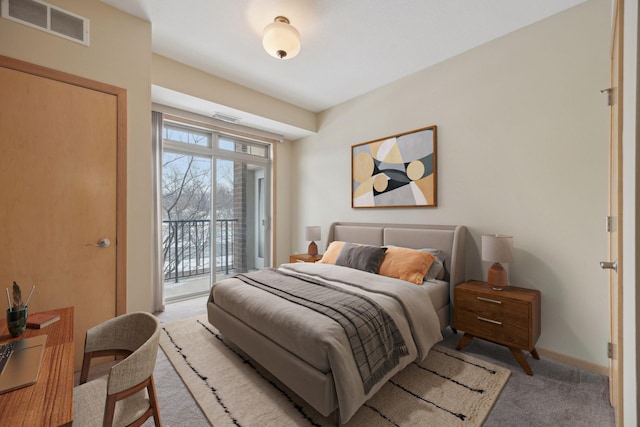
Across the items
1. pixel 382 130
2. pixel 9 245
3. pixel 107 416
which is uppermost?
pixel 382 130

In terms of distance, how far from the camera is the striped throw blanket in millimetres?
1650

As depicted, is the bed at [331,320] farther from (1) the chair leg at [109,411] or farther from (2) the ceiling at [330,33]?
(2) the ceiling at [330,33]

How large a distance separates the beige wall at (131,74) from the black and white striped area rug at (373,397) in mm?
850

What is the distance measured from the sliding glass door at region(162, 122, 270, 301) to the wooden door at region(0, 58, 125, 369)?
4.91 ft

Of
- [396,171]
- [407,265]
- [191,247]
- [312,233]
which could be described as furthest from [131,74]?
[407,265]

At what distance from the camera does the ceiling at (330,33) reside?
2.22 metres

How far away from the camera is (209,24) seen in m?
2.46

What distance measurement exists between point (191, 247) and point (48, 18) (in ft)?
9.33

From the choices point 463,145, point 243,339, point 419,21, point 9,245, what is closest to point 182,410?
point 243,339

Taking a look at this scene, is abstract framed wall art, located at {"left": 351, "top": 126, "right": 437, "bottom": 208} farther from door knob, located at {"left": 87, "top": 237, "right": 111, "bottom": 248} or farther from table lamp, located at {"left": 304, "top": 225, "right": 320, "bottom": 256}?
door knob, located at {"left": 87, "top": 237, "right": 111, "bottom": 248}

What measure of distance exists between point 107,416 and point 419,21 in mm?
3261

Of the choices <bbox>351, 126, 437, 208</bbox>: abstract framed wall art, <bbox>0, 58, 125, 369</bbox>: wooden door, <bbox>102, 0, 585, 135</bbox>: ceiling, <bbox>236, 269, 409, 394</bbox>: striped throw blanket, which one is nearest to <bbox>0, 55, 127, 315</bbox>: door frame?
<bbox>0, 58, 125, 369</bbox>: wooden door

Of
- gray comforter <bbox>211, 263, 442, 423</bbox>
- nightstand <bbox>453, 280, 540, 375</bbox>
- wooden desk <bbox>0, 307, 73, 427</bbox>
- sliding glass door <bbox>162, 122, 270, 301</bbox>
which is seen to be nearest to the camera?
wooden desk <bbox>0, 307, 73, 427</bbox>

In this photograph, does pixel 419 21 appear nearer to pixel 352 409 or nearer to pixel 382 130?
pixel 382 130
